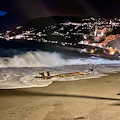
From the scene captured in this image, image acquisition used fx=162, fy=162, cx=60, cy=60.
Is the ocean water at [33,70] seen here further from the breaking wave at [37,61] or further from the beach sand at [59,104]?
the beach sand at [59,104]

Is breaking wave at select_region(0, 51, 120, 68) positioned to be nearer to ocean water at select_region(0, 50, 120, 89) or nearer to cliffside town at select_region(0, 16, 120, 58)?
ocean water at select_region(0, 50, 120, 89)

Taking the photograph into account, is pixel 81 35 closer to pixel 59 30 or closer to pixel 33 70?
pixel 59 30

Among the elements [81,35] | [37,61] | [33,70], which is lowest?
[33,70]

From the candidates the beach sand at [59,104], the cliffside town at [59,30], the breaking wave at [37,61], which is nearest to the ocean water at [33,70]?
the breaking wave at [37,61]

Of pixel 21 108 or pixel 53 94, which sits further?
pixel 53 94

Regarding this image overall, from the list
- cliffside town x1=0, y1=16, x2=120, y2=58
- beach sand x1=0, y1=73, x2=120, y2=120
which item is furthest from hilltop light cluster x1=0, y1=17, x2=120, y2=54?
beach sand x1=0, y1=73, x2=120, y2=120

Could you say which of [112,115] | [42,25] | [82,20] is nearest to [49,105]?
[112,115]

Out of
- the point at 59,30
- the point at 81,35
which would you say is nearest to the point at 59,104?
the point at 81,35

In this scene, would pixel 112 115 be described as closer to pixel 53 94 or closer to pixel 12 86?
pixel 53 94
